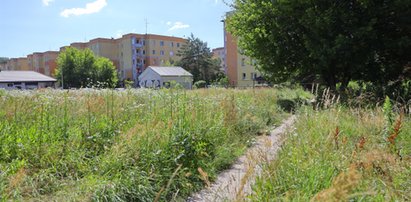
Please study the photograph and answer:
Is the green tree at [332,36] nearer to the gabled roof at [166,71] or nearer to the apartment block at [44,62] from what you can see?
the gabled roof at [166,71]

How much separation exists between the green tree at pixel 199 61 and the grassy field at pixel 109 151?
5254cm

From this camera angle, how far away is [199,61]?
195ft

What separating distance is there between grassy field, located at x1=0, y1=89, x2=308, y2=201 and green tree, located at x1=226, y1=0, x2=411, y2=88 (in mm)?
8120

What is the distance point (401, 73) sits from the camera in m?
13.3

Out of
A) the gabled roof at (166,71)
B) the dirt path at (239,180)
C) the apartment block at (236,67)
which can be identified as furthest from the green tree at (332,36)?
the gabled roof at (166,71)

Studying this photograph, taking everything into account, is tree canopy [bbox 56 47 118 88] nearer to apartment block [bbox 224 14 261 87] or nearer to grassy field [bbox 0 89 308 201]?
apartment block [bbox 224 14 261 87]

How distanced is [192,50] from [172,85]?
54464mm

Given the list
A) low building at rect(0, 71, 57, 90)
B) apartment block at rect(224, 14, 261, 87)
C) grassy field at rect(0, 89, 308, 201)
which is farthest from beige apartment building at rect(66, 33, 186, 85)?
grassy field at rect(0, 89, 308, 201)

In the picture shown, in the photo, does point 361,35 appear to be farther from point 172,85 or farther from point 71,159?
point 71,159

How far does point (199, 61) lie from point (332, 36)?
158 ft

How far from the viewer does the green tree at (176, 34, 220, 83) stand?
194 feet

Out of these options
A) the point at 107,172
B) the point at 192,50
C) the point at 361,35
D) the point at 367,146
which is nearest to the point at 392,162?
the point at 367,146

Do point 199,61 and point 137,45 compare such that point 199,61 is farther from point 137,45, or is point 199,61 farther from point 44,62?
point 44,62

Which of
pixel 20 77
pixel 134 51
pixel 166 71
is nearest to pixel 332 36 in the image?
pixel 166 71
